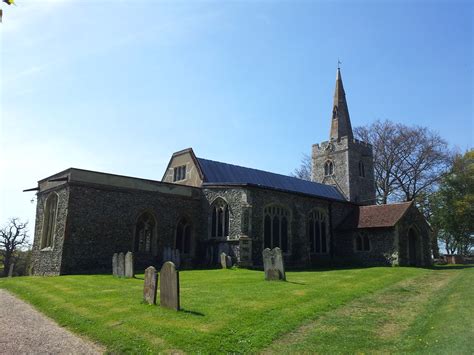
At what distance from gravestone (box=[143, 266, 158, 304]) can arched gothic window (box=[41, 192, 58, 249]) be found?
44.0 ft

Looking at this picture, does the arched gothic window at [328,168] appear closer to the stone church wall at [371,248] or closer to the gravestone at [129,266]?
the stone church wall at [371,248]

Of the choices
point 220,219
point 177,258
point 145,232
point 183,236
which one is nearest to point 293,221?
point 220,219

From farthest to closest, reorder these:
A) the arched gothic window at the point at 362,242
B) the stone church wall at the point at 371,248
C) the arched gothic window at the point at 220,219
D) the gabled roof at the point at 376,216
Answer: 1. the arched gothic window at the point at 362,242
2. the gabled roof at the point at 376,216
3. the stone church wall at the point at 371,248
4. the arched gothic window at the point at 220,219

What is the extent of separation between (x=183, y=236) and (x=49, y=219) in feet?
24.6

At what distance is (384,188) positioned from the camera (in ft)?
131

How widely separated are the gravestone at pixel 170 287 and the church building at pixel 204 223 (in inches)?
430

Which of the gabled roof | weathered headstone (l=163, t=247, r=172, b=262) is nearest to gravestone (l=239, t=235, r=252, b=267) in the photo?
weathered headstone (l=163, t=247, r=172, b=262)

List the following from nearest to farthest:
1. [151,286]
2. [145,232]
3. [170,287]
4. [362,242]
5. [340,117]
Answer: [170,287], [151,286], [145,232], [362,242], [340,117]

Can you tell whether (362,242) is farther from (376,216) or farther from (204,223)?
(204,223)

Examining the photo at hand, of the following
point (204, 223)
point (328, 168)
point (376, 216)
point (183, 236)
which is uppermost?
point (328, 168)

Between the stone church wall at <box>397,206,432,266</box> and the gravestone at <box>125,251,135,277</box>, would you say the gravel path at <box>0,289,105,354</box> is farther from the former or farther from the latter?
the stone church wall at <box>397,206,432,266</box>

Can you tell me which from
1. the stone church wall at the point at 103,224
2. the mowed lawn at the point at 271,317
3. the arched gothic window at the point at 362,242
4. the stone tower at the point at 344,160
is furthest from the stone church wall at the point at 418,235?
the stone church wall at the point at 103,224

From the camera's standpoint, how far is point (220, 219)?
74.3 feet

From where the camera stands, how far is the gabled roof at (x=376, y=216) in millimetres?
24852
